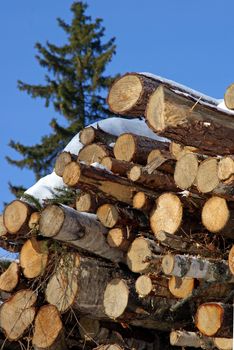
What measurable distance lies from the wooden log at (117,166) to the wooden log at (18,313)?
125 centimetres

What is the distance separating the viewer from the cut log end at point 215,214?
5.18m

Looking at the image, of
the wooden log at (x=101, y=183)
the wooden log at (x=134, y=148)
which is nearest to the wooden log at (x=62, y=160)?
the wooden log at (x=134, y=148)

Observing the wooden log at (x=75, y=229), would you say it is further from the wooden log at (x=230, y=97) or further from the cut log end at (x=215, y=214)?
the wooden log at (x=230, y=97)

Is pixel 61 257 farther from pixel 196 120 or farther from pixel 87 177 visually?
pixel 196 120

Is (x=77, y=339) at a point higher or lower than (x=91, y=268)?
lower

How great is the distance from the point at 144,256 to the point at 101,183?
725mm

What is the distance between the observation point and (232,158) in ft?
15.7

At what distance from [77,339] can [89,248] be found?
0.92 m

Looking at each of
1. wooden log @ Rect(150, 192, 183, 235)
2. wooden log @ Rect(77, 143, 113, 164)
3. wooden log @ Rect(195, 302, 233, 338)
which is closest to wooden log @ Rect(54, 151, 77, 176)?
wooden log @ Rect(77, 143, 113, 164)

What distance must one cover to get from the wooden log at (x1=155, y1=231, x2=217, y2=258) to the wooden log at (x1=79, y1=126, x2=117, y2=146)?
6.25ft

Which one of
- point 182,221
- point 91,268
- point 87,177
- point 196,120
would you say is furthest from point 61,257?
point 196,120

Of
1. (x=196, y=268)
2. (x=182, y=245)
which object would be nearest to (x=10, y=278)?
(x=182, y=245)

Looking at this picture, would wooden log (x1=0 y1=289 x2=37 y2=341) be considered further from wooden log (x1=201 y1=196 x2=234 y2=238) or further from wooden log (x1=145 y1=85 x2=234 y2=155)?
wooden log (x1=145 y1=85 x2=234 y2=155)

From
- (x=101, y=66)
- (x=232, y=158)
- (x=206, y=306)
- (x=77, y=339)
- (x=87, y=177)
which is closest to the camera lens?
(x=232, y=158)
